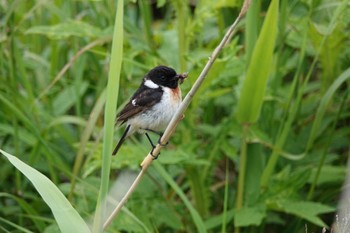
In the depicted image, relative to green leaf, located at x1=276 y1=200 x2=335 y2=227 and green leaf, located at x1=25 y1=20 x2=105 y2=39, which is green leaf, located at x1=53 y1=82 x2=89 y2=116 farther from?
green leaf, located at x1=276 y1=200 x2=335 y2=227

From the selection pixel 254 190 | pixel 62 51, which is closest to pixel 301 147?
pixel 254 190

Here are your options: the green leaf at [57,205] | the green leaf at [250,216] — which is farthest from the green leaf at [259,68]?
the green leaf at [57,205]

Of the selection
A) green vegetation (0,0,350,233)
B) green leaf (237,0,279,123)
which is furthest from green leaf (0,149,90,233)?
green leaf (237,0,279,123)

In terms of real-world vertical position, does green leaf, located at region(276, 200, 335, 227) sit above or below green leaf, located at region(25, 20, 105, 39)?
below

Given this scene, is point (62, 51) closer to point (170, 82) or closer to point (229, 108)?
point (229, 108)

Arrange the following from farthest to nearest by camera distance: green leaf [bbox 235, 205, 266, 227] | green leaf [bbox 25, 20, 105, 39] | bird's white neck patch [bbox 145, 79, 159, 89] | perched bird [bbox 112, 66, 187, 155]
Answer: green leaf [bbox 25, 20, 105, 39], green leaf [bbox 235, 205, 266, 227], bird's white neck patch [bbox 145, 79, 159, 89], perched bird [bbox 112, 66, 187, 155]

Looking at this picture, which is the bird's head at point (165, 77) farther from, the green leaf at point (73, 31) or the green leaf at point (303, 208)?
the green leaf at point (303, 208)

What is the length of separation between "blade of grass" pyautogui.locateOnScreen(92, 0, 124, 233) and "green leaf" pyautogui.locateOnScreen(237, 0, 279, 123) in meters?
0.98

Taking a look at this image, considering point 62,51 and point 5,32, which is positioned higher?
point 5,32

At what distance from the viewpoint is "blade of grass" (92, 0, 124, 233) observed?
94.9 inches

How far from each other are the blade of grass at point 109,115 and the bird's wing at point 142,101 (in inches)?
32.0

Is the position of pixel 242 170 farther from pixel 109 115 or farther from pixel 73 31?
pixel 109 115

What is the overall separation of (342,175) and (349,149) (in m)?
0.39

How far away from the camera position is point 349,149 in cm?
448
